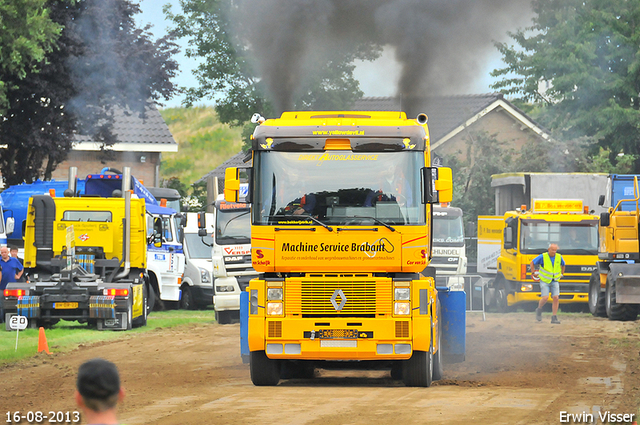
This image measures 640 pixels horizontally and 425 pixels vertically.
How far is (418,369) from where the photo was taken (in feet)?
38.3

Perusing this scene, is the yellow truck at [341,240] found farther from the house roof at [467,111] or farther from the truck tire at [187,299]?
the truck tire at [187,299]

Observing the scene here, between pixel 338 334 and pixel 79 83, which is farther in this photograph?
pixel 79 83

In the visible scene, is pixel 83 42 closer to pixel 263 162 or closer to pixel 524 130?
pixel 263 162

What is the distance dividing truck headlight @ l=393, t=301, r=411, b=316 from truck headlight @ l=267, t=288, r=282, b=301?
Answer: 1337 millimetres

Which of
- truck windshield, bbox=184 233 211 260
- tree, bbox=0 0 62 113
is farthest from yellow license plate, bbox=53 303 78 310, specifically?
truck windshield, bbox=184 233 211 260

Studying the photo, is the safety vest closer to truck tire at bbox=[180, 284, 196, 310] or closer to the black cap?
truck tire at bbox=[180, 284, 196, 310]

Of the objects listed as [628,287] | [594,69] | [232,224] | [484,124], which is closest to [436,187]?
[232,224]

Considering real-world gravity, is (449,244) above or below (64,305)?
above

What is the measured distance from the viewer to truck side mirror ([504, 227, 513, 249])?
27047 millimetres

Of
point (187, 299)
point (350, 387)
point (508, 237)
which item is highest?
point (508, 237)

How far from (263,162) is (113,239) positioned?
35.0 ft

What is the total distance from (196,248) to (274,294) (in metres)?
17.5

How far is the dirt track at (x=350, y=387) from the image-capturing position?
984cm

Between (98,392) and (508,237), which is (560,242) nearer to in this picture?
(508,237)
